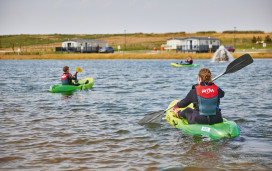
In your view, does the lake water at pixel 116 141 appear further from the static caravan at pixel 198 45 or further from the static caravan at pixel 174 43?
the static caravan at pixel 174 43

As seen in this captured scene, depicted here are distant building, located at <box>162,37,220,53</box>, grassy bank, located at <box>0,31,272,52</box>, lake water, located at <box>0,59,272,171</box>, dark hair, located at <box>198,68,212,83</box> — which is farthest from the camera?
grassy bank, located at <box>0,31,272,52</box>

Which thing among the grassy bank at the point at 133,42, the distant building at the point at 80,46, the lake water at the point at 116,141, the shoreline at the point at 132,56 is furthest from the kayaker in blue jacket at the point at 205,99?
the grassy bank at the point at 133,42

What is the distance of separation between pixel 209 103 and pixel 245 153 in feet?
4.03

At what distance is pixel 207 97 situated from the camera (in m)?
7.16

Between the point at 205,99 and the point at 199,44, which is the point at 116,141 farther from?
the point at 199,44

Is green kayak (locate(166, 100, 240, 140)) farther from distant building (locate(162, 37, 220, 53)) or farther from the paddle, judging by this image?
distant building (locate(162, 37, 220, 53))

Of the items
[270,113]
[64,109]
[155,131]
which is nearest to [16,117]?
[64,109]

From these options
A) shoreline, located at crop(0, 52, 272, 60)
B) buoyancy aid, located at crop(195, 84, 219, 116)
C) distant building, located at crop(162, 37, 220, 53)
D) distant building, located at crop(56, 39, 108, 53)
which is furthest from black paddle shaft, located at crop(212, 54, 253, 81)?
distant building, located at crop(56, 39, 108, 53)

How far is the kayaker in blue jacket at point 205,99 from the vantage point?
7.13 m

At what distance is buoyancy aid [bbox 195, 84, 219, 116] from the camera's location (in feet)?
23.4

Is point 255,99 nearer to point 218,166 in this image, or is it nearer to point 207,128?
point 207,128

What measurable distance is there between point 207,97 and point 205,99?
58mm

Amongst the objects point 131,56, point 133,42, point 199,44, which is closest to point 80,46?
point 131,56

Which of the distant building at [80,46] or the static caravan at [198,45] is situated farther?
the distant building at [80,46]
